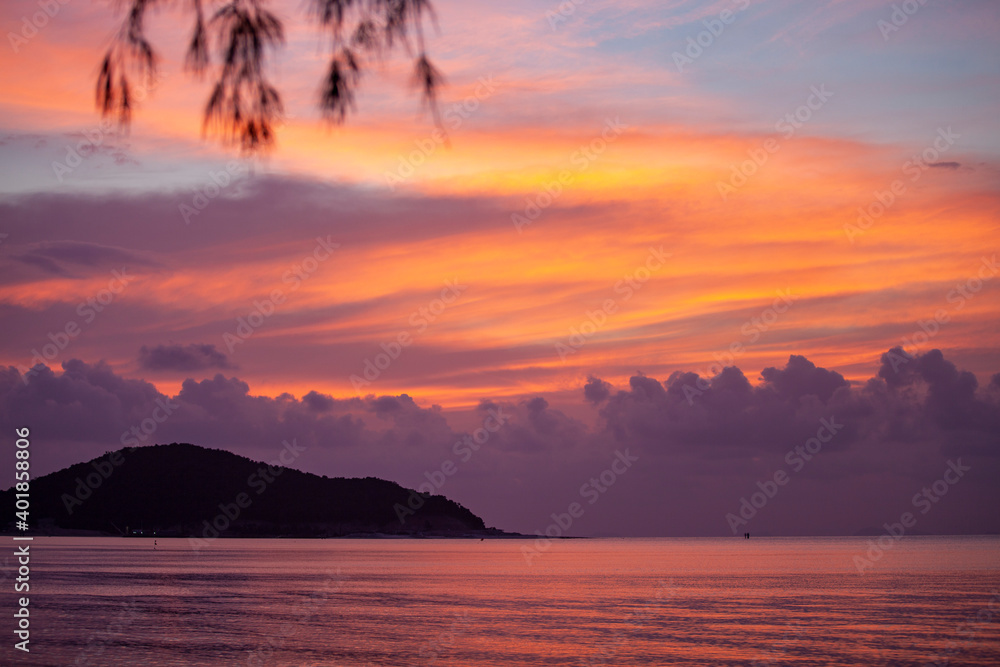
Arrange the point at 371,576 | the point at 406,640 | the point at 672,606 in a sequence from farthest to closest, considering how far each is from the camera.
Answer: the point at 371,576 → the point at 672,606 → the point at 406,640

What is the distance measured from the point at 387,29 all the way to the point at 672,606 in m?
56.4

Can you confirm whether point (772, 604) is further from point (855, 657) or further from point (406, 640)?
point (406, 640)

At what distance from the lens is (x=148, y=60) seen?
8414 mm

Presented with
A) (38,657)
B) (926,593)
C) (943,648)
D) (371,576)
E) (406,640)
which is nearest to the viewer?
(38,657)

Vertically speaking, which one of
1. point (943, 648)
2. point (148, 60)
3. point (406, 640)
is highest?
point (148, 60)

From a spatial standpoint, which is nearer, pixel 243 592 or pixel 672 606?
pixel 672 606

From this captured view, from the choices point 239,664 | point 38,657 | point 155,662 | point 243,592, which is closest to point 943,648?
point 239,664

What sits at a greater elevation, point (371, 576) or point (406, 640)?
point (406, 640)

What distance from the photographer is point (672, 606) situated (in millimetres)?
60031

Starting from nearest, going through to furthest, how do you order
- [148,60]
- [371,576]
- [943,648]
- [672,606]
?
[148,60], [943,648], [672,606], [371,576]

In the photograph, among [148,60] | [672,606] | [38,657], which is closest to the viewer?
[148,60]

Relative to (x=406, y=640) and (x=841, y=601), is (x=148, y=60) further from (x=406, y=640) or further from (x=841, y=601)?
(x=841, y=601)

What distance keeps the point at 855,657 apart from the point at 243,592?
49.0m

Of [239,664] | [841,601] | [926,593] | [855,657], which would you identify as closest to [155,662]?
[239,664]
